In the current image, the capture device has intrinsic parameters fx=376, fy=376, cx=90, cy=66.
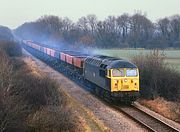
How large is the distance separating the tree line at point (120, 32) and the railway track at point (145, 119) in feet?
195

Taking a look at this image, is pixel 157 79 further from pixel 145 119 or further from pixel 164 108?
pixel 145 119

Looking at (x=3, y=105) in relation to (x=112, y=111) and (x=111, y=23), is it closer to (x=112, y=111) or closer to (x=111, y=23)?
(x=112, y=111)

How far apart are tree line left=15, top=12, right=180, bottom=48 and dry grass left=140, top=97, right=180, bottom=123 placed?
56289 mm

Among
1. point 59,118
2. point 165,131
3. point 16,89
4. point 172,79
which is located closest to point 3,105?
point 59,118

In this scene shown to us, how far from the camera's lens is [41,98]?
20094mm

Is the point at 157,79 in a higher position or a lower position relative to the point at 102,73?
lower

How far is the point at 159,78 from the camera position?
1228 inches

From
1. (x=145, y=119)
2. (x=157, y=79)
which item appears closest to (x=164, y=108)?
(x=145, y=119)

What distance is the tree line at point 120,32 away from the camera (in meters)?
93.1

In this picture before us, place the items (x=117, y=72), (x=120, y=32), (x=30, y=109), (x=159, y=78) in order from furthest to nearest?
(x=120, y=32) < (x=159, y=78) < (x=117, y=72) < (x=30, y=109)

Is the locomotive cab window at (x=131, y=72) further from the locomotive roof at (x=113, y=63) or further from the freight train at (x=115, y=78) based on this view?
the locomotive roof at (x=113, y=63)

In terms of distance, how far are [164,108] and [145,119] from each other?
3.95 m

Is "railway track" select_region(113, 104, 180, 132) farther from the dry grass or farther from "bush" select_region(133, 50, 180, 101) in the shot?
"bush" select_region(133, 50, 180, 101)

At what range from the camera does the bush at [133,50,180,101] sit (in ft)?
100
